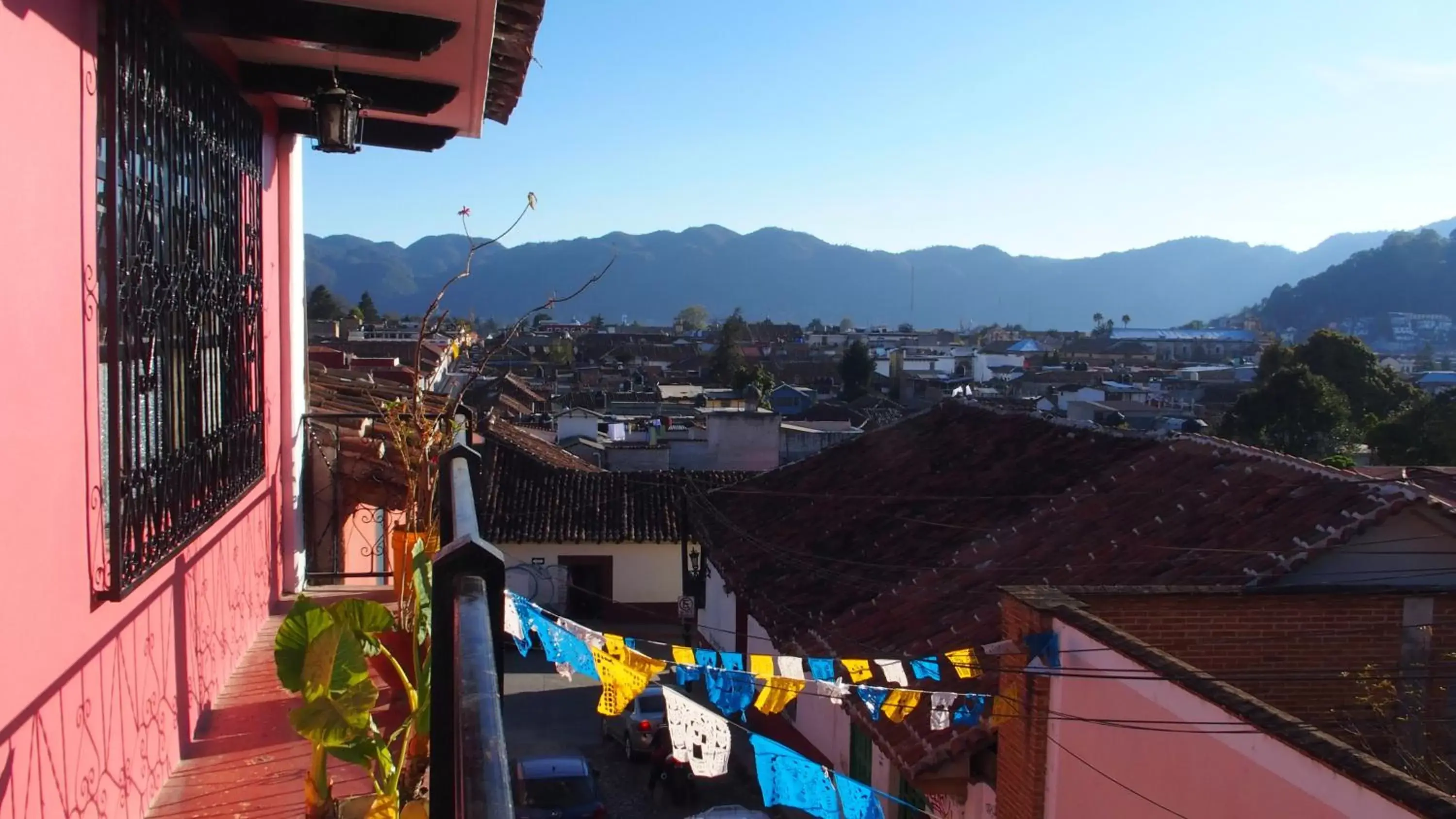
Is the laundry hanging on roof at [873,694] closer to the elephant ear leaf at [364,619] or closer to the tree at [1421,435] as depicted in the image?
the elephant ear leaf at [364,619]

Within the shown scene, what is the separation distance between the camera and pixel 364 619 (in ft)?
10.2

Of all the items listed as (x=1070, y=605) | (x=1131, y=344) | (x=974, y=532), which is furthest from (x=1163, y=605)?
(x=1131, y=344)

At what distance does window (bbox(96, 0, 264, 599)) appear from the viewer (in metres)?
3.02

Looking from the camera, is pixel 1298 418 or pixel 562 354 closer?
pixel 1298 418

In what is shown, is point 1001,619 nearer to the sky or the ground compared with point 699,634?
nearer to the sky

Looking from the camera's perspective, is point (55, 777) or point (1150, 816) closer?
point (55, 777)

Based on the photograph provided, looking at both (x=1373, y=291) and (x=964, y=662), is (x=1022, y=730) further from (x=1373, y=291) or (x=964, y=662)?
(x=1373, y=291)

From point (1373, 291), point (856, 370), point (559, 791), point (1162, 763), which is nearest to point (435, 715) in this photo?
point (1162, 763)

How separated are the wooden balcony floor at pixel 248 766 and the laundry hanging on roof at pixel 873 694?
285cm

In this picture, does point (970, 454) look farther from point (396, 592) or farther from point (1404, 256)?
point (1404, 256)

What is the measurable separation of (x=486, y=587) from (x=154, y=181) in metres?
2.29

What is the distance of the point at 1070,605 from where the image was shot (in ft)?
21.8

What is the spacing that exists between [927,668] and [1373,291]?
142 meters

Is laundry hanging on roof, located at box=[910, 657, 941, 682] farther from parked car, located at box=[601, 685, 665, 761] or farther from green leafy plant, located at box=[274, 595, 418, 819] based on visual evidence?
parked car, located at box=[601, 685, 665, 761]
